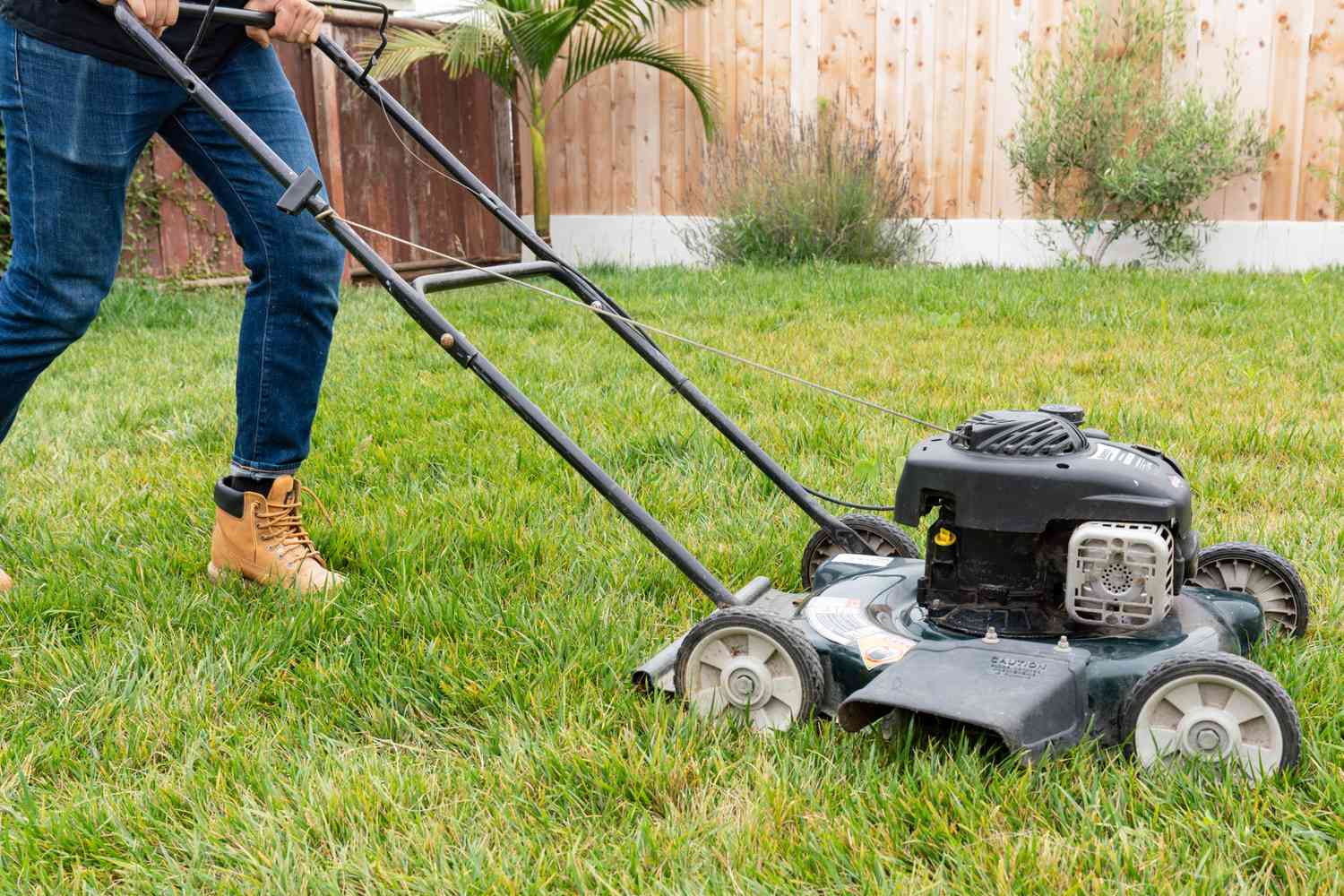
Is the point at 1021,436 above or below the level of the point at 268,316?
below

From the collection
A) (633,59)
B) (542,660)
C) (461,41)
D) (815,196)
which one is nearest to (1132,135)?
Result: (815,196)

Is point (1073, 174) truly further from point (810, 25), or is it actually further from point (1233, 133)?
point (810, 25)

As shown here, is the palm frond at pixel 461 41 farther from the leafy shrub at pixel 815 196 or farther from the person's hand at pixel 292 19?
the person's hand at pixel 292 19

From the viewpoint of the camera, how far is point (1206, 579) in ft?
6.98

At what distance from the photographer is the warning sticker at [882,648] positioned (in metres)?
1.78

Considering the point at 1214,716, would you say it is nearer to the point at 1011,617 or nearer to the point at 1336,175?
the point at 1011,617

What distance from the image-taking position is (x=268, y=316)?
236cm

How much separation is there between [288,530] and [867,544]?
109cm

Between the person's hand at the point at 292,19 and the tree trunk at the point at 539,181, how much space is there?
596 centimetres

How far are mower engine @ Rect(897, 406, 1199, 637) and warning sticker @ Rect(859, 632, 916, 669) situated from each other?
0.26ft

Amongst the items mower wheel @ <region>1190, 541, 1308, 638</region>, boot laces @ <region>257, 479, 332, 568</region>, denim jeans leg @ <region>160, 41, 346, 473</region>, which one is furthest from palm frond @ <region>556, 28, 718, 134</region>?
mower wheel @ <region>1190, 541, 1308, 638</region>

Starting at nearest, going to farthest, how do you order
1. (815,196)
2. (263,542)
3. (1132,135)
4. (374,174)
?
(263,542)
(1132,135)
(815,196)
(374,174)

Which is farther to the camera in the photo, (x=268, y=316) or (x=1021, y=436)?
(x=268, y=316)

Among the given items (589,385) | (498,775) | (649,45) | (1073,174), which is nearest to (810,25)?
(649,45)
